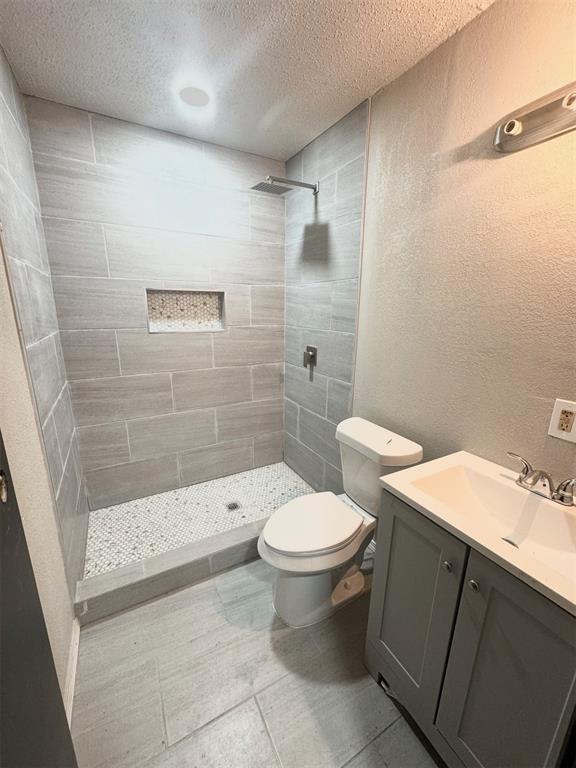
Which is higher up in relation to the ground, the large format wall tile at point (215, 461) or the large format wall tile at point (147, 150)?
the large format wall tile at point (147, 150)

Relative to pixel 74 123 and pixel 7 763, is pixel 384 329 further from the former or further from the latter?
pixel 74 123

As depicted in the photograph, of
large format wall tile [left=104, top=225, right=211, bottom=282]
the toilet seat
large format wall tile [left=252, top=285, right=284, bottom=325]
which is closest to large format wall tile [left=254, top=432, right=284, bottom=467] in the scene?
large format wall tile [left=252, top=285, right=284, bottom=325]

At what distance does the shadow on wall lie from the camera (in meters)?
1.90

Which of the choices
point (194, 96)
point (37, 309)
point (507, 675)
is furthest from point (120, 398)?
point (507, 675)

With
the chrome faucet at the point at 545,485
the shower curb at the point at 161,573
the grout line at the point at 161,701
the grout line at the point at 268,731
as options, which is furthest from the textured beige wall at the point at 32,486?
the chrome faucet at the point at 545,485

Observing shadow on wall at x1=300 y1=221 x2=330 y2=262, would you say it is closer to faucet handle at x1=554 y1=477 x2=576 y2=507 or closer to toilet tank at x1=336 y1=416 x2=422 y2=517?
toilet tank at x1=336 y1=416 x2=422 y2=517

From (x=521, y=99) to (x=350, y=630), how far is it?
212cm

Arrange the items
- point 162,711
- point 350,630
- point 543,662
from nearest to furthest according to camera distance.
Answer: point 543,662, point 162,711, point 350,630

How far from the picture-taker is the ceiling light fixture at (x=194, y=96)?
1457 millimetres

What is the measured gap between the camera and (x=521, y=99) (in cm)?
101

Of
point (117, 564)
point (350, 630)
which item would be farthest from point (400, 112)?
point (117, 564)

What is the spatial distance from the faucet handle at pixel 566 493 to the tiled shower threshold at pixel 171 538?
4.63ft

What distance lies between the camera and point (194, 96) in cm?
150

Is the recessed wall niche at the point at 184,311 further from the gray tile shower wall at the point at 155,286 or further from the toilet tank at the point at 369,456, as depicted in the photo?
the toilet tank at the point at 369,456
